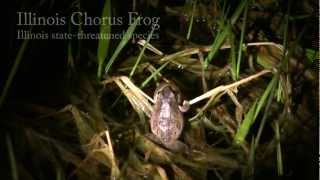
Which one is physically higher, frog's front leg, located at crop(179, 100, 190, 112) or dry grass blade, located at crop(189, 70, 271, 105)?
dry grass blade, located at crop(189, 70, 271, 105)

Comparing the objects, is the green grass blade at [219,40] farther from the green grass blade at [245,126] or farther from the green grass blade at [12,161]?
the green grass blade at [12,161]

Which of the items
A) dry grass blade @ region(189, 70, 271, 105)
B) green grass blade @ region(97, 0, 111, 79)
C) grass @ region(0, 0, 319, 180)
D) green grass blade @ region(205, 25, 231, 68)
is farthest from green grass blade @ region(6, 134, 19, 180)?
green grass blade @ region(205, 25, 231, 68)

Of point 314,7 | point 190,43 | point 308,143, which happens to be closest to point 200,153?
point 308,143

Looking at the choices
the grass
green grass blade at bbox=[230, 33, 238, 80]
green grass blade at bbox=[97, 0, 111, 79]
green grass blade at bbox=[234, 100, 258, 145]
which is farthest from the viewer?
green grass blade at bbox=[230, 33, 238, 80]

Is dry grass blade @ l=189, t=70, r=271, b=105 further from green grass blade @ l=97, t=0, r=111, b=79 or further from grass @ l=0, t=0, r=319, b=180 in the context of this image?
green grass blade @ l=97, t=0, r=111, b=79

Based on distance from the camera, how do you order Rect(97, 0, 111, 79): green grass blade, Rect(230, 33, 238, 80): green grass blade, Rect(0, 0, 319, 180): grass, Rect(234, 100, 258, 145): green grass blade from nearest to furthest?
Rect(0, 0, 319, 180): grass, Rect(234, 100, 258, 145): green grass blade, Rect(97, 0, 111, 79): green grass blade, Rect(230, 33, 238, 80): green grass blade

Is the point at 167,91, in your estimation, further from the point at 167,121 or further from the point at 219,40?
the point at 219,40

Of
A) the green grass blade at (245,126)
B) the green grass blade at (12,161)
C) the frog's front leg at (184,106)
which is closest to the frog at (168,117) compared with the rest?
the frog's front leg at (184,106)

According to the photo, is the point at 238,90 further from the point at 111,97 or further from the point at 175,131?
the point at 111,97
